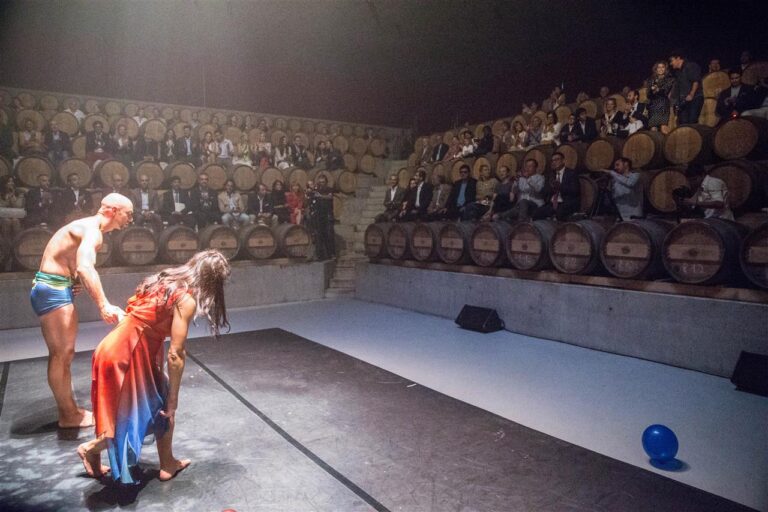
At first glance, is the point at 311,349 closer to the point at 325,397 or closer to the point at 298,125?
the point at 325,397

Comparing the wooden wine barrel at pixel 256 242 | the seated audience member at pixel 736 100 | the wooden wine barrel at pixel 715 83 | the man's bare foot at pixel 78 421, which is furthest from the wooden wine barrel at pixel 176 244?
the wooden wine barrel at pixel 715 83

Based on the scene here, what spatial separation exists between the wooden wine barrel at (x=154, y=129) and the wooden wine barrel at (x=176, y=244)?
4423 mm

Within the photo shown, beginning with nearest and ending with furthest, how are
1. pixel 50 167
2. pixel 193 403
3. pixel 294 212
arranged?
pixel 193 403
pixel 50 167
pixel 294 212

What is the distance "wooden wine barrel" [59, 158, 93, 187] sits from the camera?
8.10m

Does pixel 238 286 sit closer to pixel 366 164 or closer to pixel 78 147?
pixel 78 147

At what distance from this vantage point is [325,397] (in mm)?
3621

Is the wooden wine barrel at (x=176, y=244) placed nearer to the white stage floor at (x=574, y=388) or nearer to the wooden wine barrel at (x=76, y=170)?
the white stage floor at (x=574, y=388)

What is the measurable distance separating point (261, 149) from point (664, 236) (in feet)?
29.6

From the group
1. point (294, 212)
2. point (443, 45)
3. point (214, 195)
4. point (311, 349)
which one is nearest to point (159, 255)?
point (214, 195)

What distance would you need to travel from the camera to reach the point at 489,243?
6305 mm

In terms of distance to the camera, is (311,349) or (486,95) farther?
(486,95)

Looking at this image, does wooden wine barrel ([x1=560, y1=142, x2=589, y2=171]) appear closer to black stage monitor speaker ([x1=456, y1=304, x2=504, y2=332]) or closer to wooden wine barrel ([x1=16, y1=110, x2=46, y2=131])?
black stage monitor speaker ([x1=456, y1=304, x2=504, y2=332])

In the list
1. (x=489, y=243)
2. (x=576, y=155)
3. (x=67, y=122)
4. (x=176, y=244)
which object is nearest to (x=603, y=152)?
(x=576, y=155)

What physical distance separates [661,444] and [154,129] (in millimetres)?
11464
